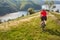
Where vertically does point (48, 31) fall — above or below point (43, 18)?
below

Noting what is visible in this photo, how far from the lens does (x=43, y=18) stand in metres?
30.8

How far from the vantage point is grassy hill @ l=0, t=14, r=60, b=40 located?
30.3 m

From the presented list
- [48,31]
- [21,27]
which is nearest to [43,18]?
[48,31]

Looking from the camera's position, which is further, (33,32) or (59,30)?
(59,30)

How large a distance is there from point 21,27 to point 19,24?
1.49 metres

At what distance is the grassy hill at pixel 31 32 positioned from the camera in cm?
3032

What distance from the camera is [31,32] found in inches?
1249

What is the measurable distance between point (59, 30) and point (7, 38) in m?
8.69

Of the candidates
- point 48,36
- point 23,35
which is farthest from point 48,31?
point 23,35

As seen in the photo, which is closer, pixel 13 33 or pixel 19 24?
pixel 13 33

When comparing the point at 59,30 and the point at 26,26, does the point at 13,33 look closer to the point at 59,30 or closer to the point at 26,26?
the point at 26,26

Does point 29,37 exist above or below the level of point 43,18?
below

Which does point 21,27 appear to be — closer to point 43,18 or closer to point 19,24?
point 19,24

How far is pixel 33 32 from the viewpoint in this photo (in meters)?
31.7
